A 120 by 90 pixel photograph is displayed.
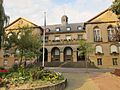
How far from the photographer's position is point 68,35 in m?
47.7

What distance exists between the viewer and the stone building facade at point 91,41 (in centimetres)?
3997

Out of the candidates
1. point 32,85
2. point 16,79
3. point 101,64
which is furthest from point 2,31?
point 101,64

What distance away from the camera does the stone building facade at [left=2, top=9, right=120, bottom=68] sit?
131 feet

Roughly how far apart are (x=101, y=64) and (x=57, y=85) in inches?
1160

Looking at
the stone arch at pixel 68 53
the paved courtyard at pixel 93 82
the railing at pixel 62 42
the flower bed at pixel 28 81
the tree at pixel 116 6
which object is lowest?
the paved courtyard at pixel 93 82

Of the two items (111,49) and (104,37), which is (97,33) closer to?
(104,37)

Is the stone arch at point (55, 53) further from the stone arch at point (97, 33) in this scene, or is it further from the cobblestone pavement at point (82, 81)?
the cobblestone pavement at point (82, 81)

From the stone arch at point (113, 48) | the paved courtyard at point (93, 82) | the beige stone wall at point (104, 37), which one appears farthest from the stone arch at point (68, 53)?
the paved courtyard at point (93, 82)

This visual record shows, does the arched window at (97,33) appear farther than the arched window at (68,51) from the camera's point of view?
No

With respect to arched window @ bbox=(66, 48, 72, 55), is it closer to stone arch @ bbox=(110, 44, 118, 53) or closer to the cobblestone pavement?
stone arch @ bbox=(110, 44, 118, 53)

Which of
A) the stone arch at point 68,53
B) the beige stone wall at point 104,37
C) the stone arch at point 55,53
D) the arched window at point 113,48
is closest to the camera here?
the beige stone wall at point 104,37

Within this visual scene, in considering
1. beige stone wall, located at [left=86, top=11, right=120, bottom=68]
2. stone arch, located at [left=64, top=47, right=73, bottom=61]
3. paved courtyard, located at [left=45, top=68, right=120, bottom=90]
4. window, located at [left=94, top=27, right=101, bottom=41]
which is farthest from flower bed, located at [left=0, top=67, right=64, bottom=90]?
stone arch, located at [left=64, top=47, right=73, bottom=61]

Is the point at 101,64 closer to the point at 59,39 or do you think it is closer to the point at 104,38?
the point at 104,38

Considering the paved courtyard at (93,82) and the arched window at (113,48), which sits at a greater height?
the arched window at (113,48)
